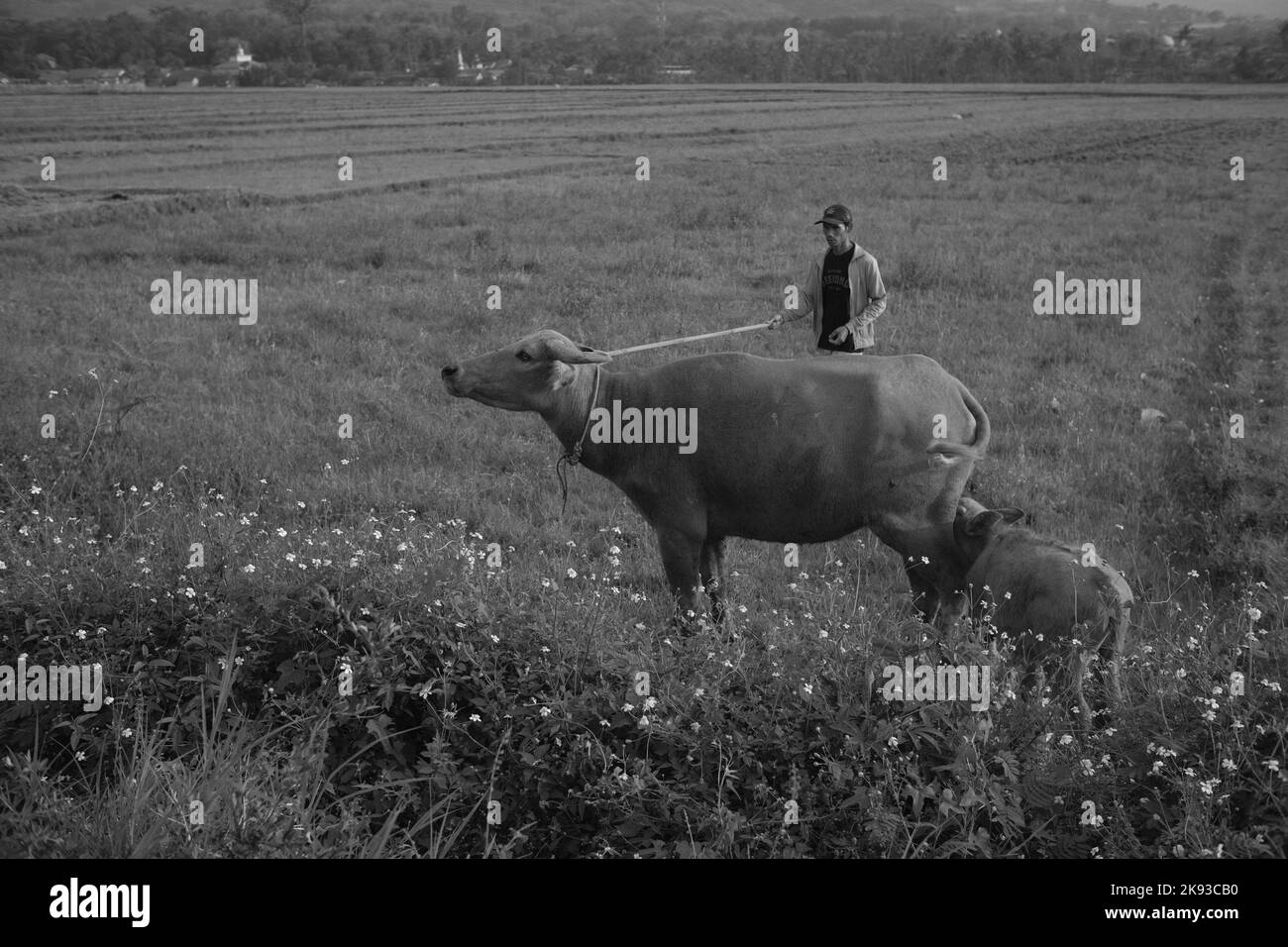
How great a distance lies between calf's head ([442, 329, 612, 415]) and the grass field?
2.92ft

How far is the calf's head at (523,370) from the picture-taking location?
673cm

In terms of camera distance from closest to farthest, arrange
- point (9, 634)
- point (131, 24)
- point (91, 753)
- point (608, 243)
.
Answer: point (91, 753) → point (9, 634) → point (608, 243) → point (131, 24)

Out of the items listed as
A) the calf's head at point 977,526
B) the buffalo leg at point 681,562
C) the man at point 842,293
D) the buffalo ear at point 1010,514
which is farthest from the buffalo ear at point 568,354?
the buffalo ear at point 1010,514

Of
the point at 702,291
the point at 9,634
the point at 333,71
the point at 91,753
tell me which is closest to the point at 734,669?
the point at 91,753

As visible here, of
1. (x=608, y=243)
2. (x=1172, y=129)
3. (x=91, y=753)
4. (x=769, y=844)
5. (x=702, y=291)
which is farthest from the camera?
(x=1172, y=129)

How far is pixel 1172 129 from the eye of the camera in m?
28.0

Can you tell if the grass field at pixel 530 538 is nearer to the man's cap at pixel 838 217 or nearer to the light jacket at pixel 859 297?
the light jacket at pixel 859 297

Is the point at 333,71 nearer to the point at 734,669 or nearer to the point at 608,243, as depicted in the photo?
the point at 608,243

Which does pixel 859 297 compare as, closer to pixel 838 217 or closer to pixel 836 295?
pixel 836 295

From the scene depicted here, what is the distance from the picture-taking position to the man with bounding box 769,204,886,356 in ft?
25.5

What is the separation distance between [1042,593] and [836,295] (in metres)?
2.79

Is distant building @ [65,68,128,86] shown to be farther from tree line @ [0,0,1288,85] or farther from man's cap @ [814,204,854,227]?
man's cap @ [814,204,854,227]

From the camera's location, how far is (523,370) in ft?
22.2

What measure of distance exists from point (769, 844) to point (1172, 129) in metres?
28.1
